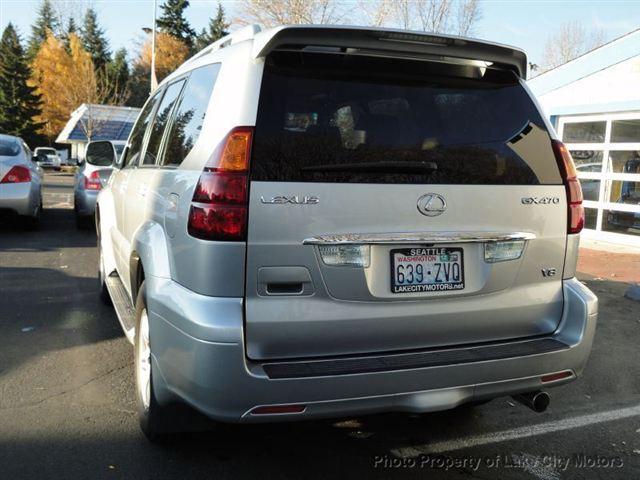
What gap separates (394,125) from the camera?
2.75 metres

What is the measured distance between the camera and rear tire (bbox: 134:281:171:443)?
2.99 metres

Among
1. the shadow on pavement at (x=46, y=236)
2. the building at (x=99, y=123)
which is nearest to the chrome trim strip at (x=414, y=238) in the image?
the shadow on pavement at (x=46, y=236)

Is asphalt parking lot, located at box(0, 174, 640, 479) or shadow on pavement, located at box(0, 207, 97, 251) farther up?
asphalt parking lot, located at box(0, 174, 640, 479)

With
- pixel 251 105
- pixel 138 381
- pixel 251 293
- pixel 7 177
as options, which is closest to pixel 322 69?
pixel 251 105

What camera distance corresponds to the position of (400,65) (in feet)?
9.23

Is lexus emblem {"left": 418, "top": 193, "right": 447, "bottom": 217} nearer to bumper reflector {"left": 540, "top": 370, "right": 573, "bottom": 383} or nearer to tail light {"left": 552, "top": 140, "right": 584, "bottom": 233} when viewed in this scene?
tail light {"left": 552, "top": 140, "right": 584, "bottom": 233}

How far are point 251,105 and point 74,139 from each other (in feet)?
161

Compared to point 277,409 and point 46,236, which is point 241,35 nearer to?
point 277,409

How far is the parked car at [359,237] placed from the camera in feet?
8.09

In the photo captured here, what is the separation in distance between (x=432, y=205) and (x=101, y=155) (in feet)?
12.9

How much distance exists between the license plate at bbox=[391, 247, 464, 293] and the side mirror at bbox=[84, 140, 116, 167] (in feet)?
12.1

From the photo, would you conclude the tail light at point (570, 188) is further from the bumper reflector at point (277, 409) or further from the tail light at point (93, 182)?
the tail light at point (93, 182)

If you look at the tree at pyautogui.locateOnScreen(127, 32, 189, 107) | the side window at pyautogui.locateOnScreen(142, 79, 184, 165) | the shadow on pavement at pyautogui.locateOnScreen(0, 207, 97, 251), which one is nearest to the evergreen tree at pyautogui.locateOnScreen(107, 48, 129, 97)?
the tree at pyautogui.locateOnScreen(127, 32, 189, 107)

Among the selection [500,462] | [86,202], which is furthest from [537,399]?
[86,202]
